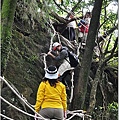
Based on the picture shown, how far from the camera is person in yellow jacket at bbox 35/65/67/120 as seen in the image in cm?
338

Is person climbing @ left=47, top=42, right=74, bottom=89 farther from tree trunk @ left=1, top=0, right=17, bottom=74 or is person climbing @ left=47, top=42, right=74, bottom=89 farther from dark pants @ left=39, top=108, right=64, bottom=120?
dark pants @ left=39, top=108, right=64, bottom=120

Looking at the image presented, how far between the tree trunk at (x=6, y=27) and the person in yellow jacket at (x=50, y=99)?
57 centimetres

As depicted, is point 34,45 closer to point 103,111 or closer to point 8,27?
point 103,111

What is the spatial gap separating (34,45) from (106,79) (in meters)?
1.91

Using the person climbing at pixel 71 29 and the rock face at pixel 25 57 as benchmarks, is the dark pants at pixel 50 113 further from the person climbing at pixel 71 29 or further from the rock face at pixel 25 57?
the person climbing at pixel 71 29

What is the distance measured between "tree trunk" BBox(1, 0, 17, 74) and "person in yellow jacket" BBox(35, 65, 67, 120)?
570 millimetres

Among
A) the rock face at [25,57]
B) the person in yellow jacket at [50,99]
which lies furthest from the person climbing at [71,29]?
the person in yellow jacket at [50,99]

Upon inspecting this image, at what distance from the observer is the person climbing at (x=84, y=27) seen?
7.13 meters

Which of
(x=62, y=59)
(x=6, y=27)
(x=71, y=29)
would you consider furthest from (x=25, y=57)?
(x=6, y=27)

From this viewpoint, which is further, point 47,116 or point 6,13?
point 6,13

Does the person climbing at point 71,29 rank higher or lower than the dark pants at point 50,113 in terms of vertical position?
higher

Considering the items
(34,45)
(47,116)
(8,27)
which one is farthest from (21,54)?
(47,116)

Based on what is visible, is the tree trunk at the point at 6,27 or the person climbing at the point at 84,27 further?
the person climbing at the point at 84,27

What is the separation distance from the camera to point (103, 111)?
5879 millimetres
